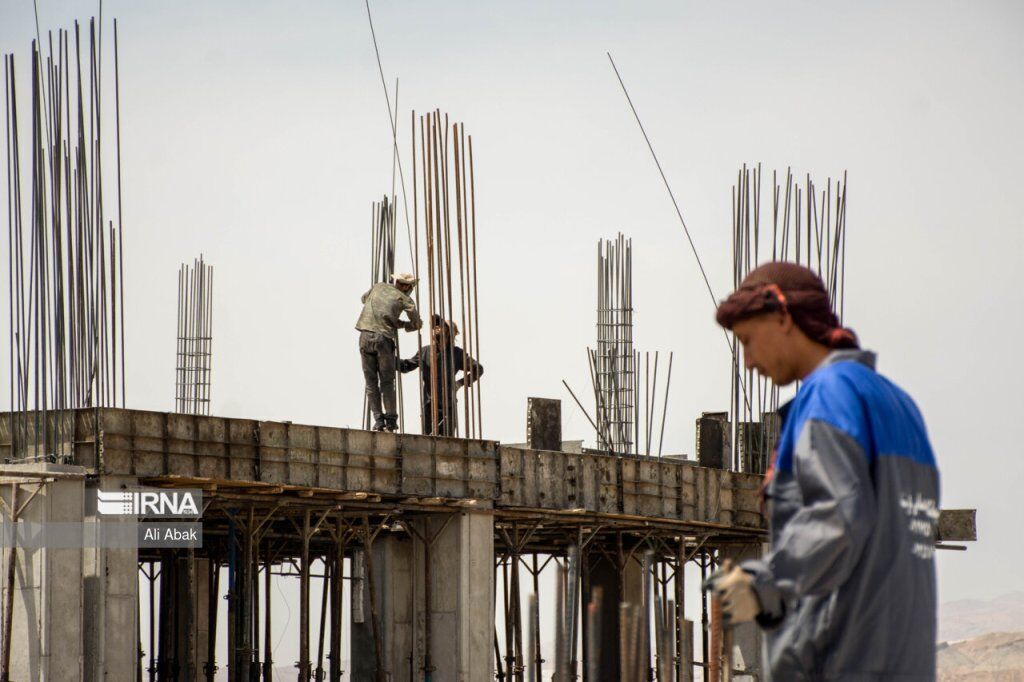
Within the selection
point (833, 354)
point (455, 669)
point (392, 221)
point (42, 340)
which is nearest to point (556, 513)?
point (455, 669)

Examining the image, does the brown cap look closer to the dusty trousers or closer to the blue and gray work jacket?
the dusty trousers

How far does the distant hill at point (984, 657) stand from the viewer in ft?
235

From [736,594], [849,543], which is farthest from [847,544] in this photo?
[736,594]

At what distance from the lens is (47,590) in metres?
17.9

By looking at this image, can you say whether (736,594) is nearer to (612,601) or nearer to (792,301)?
(792,301)

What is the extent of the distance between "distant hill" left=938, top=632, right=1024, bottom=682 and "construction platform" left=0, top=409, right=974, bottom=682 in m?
43.5

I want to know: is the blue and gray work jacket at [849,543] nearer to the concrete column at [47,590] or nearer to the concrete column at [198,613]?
the concrete column at [47,590]

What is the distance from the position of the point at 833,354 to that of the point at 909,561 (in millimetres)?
523

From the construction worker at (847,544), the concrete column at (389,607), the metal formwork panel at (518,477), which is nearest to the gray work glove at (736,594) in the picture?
the construction worker at (847,544)

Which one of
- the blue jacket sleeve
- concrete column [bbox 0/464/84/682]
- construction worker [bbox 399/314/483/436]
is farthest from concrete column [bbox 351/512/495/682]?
the blue jacket sleeve

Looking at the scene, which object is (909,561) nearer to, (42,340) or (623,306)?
(42,340)

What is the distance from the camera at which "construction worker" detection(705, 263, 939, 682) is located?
11.3ft

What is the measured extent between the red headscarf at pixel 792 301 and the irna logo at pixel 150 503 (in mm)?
15643

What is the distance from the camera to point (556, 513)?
81.9 feet
